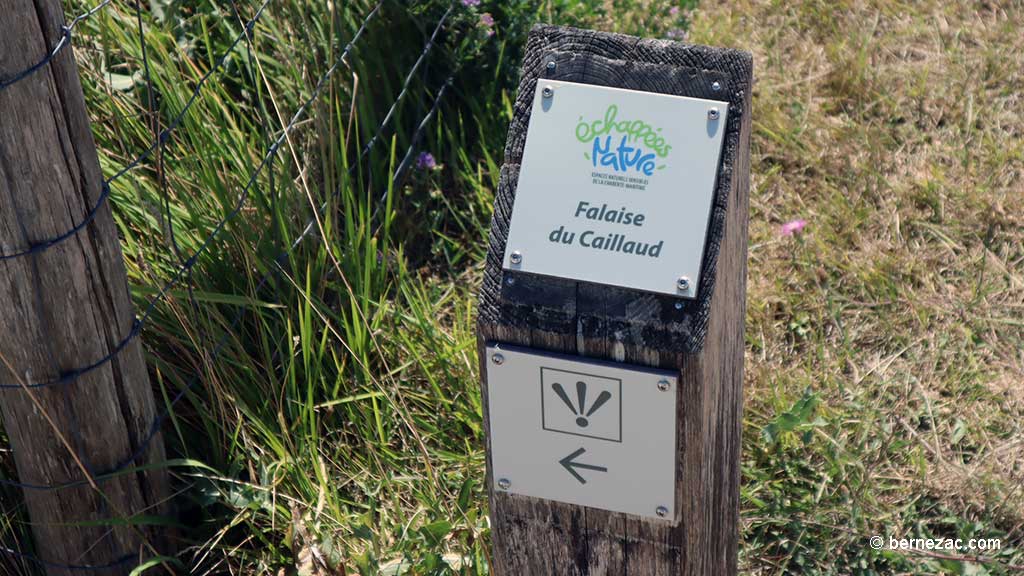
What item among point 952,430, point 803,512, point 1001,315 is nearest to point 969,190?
point 1001,315

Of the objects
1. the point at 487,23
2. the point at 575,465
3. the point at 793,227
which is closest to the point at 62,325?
the point at 575,465

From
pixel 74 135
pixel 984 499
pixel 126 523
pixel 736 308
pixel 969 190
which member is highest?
pixel 74 135

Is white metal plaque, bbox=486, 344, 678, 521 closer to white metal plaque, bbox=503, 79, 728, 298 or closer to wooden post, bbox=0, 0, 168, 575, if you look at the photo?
white metal plaque, bbox=503, 79, 728, 298

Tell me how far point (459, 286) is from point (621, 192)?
1.74m

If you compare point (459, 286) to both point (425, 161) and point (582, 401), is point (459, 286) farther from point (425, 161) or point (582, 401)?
point (582, 401)

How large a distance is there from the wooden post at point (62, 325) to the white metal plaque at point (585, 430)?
935 mm

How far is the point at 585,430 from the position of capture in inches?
60.5

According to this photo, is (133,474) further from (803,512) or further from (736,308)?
(803,512)

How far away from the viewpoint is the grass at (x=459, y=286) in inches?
97.0

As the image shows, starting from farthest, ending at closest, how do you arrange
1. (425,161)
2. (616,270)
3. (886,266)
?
1. (425,161)
2. (886,266)
3. (616,270)

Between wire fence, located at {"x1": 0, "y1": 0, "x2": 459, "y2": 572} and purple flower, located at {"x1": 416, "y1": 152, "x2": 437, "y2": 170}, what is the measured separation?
0.04 m

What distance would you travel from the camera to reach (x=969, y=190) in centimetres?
323

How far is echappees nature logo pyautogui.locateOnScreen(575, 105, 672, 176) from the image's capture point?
4.79ft

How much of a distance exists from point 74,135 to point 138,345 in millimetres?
459
